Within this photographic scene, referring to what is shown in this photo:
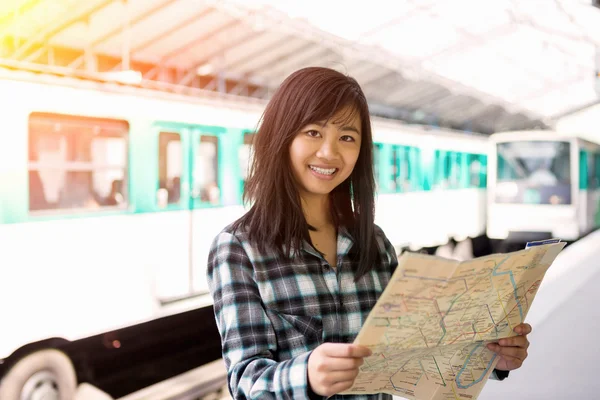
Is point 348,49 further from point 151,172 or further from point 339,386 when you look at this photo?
point 339,386

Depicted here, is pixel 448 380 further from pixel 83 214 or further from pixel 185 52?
pixel 185 52

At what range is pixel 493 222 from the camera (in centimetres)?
751

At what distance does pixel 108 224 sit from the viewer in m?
2.50

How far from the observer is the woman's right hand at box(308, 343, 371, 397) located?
0.89 m

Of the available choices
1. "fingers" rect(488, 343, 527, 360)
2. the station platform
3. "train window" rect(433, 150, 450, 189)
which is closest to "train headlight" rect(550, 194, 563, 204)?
the station platform

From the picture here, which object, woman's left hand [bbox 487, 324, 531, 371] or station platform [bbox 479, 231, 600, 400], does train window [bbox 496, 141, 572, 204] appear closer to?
station platform [bbox 479, 231, 600, 400]

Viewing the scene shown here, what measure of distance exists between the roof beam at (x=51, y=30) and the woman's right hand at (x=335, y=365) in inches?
68.9

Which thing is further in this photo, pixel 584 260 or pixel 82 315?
pixel 584 260

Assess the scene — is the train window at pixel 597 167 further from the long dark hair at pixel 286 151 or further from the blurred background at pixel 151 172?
the long dark hair at pixel 286 151

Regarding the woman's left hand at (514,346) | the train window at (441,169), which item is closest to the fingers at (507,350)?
the woman's left hand at (514,346)

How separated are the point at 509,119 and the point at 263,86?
5215 millimetres

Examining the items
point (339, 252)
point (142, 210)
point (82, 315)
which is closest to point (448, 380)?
point (339, 252)

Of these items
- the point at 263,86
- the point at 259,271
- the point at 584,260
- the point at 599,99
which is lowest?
the point at 584,260

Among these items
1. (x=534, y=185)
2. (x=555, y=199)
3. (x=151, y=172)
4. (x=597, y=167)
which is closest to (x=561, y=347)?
(x=151, y=172)
